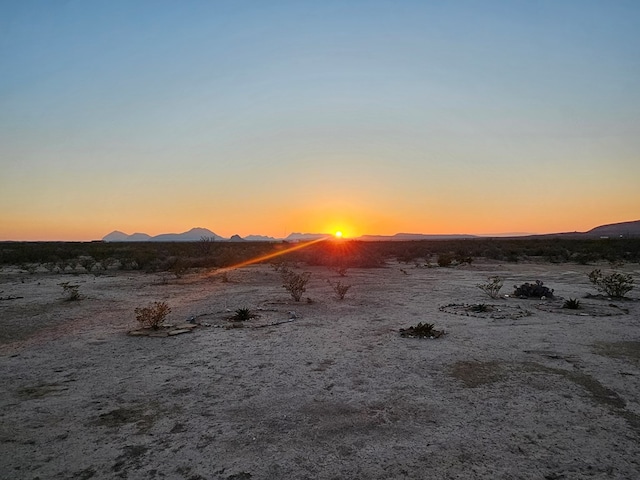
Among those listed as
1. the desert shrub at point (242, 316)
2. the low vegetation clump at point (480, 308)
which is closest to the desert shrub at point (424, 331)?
the low vegetation clump at point (480, 308)

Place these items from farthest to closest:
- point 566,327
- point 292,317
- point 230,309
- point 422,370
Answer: point 230,309, point 292,317, point 566,327, point 422,370

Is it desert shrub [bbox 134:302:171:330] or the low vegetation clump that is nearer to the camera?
desert shrub [bbox 134:302:171:330]

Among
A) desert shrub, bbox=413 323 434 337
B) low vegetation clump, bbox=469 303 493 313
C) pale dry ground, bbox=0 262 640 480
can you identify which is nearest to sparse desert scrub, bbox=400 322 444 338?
desert shrub, bbox=413 323 434 337

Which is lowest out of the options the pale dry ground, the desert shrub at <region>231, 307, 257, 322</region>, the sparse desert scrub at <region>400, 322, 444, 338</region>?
the pale dry ground

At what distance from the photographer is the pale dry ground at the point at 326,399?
4469mm

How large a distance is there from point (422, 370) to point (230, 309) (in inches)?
306

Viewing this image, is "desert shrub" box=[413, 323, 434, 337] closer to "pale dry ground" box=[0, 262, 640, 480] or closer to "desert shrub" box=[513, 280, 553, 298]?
"pale dry ground" box=[0, 262, 640, 480]

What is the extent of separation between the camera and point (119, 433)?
16.9ft

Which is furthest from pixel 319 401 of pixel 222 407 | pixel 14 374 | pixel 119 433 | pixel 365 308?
pixel 365 308

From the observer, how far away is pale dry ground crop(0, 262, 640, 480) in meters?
4.47

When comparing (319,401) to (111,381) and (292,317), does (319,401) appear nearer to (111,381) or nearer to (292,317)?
(111,381)

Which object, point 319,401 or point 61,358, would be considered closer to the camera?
point 319,401

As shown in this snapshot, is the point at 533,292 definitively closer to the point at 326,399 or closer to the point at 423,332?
the point at 423,332

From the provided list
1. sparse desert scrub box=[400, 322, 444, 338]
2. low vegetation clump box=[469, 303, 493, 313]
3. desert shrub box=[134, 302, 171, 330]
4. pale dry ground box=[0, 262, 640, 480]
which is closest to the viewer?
pale dry ground box=[0, 262, 640, 480]
